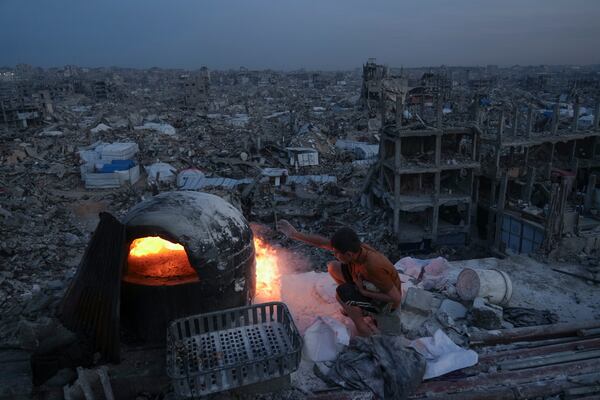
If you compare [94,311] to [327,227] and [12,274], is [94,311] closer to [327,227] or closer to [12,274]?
[12,274]

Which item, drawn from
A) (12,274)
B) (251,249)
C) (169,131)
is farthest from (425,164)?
(169,131)

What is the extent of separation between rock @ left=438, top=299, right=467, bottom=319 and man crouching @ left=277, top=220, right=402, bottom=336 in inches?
57.7

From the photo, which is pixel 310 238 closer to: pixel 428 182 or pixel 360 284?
pixel 360 284

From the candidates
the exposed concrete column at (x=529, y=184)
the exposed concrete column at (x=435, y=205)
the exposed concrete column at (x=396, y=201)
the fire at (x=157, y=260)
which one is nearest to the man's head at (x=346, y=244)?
the fire at (x=157, y=260)

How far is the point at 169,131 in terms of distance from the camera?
36844 mm

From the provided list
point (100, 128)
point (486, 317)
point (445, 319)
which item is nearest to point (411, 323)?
point (445, 319)

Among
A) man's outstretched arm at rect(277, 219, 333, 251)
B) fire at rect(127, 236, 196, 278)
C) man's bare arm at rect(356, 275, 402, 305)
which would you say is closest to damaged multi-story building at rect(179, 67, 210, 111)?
fire at rect(127, 236, 196, 278)

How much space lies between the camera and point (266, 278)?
25.8 ft

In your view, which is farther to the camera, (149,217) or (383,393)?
(149,217)

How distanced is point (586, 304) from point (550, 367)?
271 centimetres

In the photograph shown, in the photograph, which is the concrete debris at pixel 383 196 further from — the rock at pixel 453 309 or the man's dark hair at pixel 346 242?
the man's dark hair at pixel 346 242

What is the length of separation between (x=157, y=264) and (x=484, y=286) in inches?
194

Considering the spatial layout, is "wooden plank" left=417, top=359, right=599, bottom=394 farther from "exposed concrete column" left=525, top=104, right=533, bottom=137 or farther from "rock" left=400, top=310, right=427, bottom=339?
"exposed concrete column" left=525, top=104, right=533, bottom=137

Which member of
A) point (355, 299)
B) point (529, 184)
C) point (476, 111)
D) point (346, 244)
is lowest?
point (529, 184)
